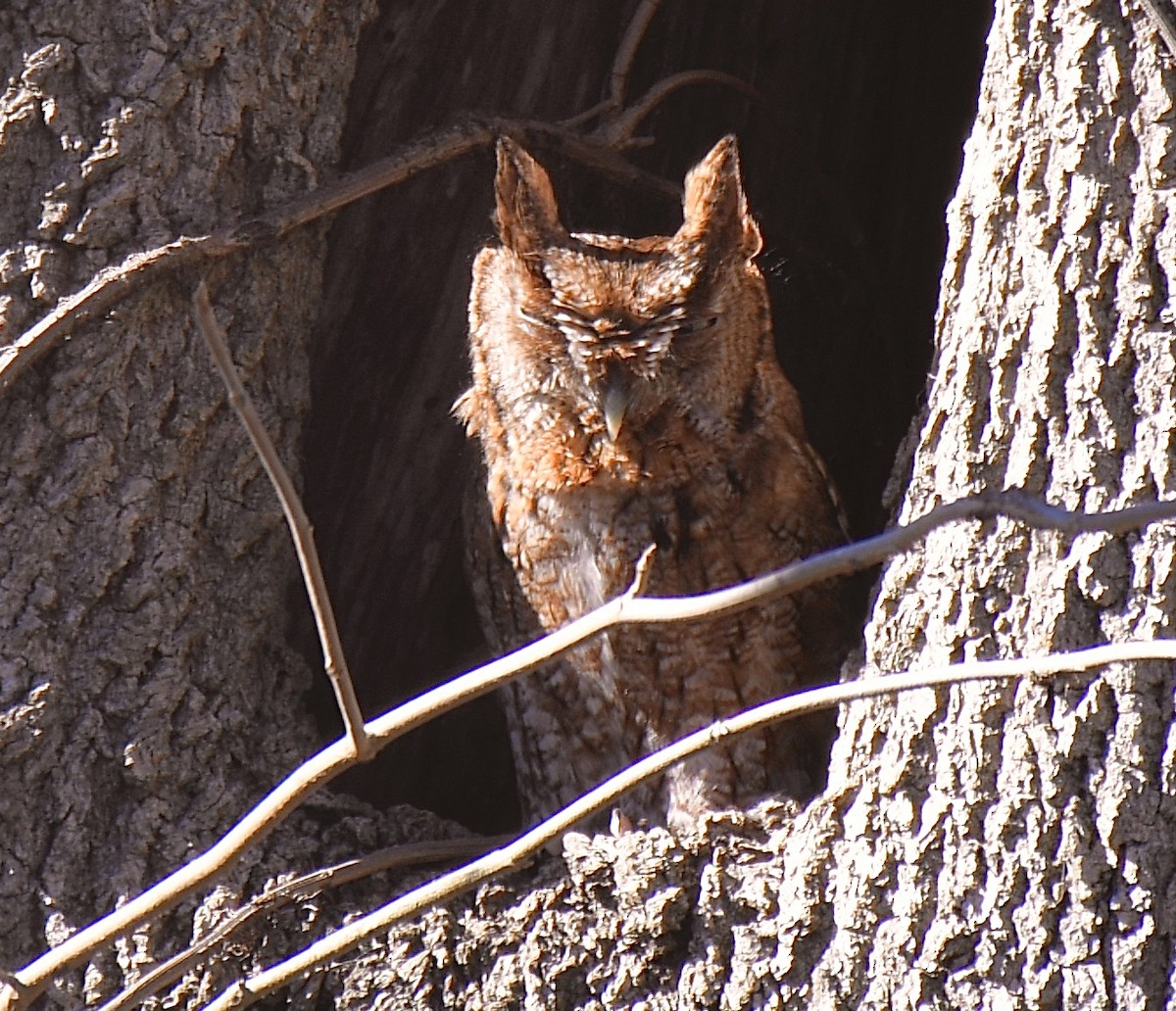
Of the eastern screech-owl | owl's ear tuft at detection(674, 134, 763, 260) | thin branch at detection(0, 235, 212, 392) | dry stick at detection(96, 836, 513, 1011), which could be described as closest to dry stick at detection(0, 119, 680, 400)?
thin branch at detection(0, 235, 212, 392)

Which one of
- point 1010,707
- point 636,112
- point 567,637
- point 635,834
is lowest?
point 635,834

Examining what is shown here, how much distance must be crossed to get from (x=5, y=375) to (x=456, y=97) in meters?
1.11

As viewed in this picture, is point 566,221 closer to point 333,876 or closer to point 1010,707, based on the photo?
point 333,876

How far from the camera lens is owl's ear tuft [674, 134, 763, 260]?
2.43 m

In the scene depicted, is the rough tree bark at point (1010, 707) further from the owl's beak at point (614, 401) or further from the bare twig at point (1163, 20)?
the owl's beak at point (614, 401)

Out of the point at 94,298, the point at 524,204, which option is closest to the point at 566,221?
the point at 524,204

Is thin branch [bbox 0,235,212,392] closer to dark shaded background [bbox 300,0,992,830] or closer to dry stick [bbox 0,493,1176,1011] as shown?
dark shaded background [bbox 300,0,992,830]

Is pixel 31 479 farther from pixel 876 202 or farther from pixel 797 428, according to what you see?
pixel 876 202

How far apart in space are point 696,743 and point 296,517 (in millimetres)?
397

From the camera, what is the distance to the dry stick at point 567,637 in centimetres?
112

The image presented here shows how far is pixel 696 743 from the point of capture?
Answer: 1.32 metres

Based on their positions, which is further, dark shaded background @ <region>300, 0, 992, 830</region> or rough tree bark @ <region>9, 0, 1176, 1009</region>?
dark shaded background @ <region>300, 0, 992, 830</region>

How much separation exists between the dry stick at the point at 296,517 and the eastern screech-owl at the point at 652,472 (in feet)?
3.79

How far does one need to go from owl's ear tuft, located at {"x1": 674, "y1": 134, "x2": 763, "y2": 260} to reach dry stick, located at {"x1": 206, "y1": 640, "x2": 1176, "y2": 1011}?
1.21 m
